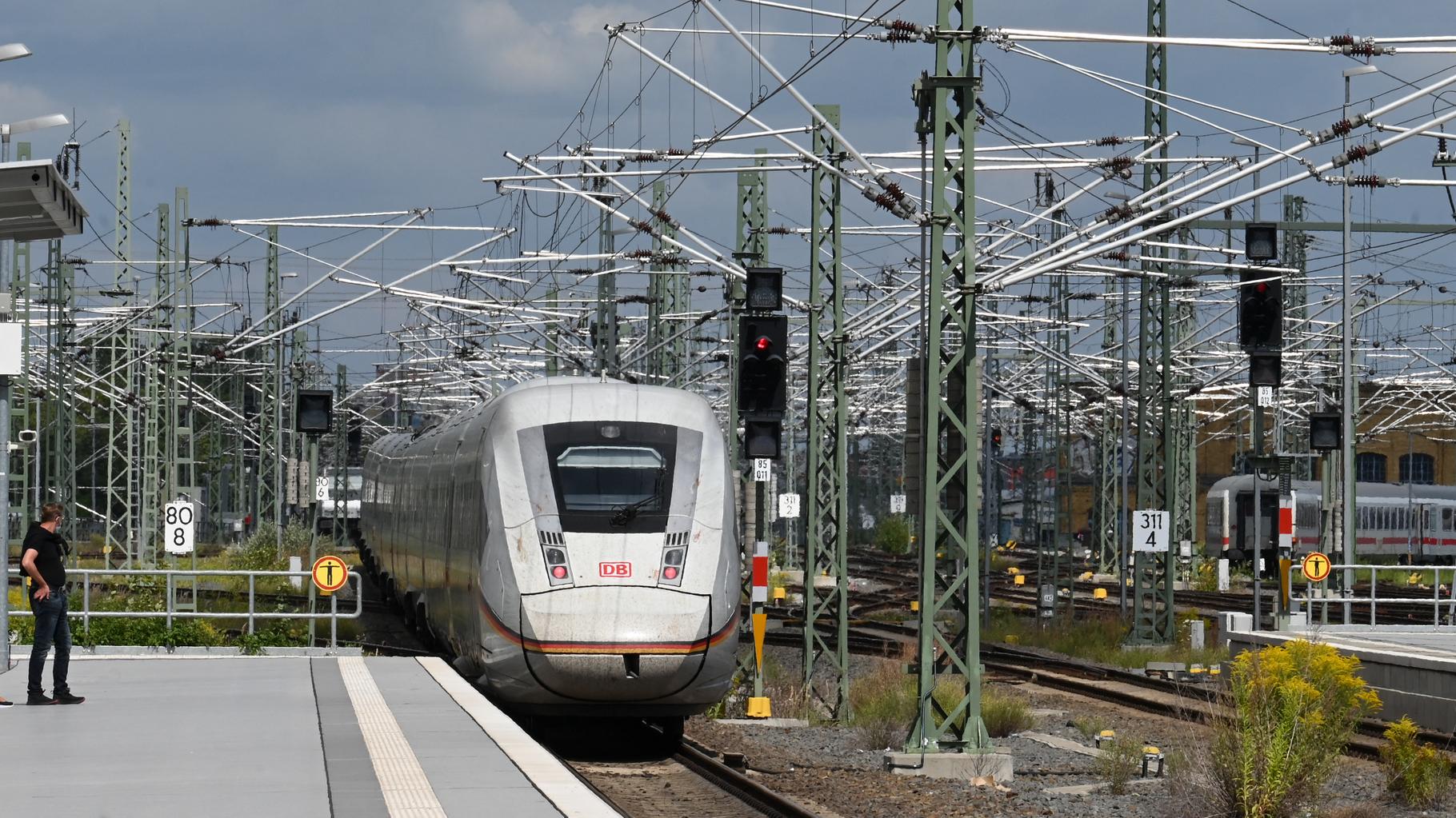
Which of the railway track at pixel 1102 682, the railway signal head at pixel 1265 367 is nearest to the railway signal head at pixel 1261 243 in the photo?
the railway signal head at pixel 1265 367

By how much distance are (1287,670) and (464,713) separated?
21.9 feet

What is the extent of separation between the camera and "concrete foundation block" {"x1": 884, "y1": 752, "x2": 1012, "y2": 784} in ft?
56.0

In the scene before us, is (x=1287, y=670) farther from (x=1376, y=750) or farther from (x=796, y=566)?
(x=796, y=566)

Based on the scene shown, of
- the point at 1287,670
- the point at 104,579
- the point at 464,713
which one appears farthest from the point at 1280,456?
the point at 104,579

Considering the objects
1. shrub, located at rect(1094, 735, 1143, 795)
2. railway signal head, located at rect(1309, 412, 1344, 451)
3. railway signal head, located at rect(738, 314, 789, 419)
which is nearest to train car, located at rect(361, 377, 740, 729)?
shrub, located at rect(1094, 735, 1143, 795)

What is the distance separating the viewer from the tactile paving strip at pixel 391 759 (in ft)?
35.9

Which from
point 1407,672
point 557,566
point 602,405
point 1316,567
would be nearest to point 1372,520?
point 1316,567

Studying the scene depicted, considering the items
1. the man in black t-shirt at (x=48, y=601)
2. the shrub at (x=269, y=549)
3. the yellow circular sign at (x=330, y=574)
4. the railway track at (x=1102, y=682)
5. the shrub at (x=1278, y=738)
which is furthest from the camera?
the shrub at (x=269, y=549)

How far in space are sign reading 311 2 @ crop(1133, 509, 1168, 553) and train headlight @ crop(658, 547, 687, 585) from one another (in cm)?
1470

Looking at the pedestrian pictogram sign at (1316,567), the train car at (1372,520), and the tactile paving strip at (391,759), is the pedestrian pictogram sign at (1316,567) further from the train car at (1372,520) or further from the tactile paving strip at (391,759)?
the train car at (1372,520)

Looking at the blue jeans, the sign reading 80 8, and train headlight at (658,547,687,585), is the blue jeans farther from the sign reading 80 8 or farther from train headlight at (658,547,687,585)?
the sign reading 80 8

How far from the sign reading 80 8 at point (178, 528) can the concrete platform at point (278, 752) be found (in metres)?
11.6

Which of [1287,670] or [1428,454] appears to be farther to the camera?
[1428,454]

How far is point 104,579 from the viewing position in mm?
47656
